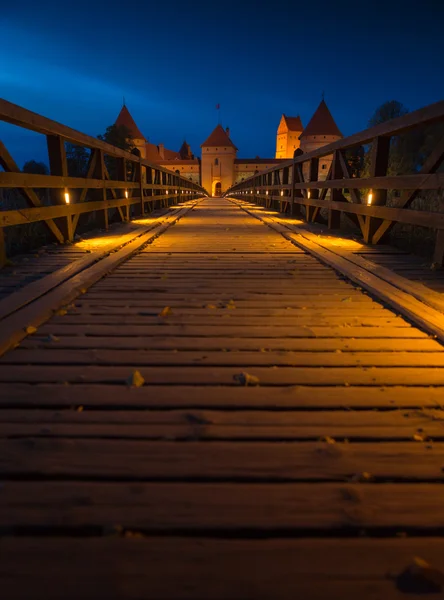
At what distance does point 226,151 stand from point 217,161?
7.35ft

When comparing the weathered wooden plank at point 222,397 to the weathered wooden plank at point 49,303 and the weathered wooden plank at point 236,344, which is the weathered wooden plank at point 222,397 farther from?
the weathered wooden plank at point 49,303

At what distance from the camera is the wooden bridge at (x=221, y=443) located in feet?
3.35

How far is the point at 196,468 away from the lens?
1354 mm

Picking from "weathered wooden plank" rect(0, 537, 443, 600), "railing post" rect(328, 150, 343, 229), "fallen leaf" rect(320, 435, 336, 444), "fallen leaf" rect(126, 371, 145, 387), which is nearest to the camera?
"weathered wooden plank" rect(0, 537, 443, 600)

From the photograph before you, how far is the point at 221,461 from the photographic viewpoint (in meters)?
1.39

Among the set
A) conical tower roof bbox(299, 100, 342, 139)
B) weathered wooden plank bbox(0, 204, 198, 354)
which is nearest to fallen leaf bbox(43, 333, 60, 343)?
weathered wooden plank bbox(0, 204, 198, 354)

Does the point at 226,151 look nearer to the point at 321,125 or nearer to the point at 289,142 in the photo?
the point at 289,142

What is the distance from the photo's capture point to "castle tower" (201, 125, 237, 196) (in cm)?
6875

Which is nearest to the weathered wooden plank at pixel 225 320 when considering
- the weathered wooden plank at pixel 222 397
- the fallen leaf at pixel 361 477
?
the weathered wooden plank at pixel 222 397

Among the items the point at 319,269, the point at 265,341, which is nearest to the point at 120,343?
the point at 265,341

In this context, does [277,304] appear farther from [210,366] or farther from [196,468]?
[196,468]

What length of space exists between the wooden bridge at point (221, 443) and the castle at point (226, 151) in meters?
57.5

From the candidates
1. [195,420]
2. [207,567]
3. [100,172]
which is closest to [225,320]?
[195,420]

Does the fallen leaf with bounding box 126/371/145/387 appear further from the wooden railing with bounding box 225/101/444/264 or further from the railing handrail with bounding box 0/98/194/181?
the wooden railing with bounding box 225/101/444/264
